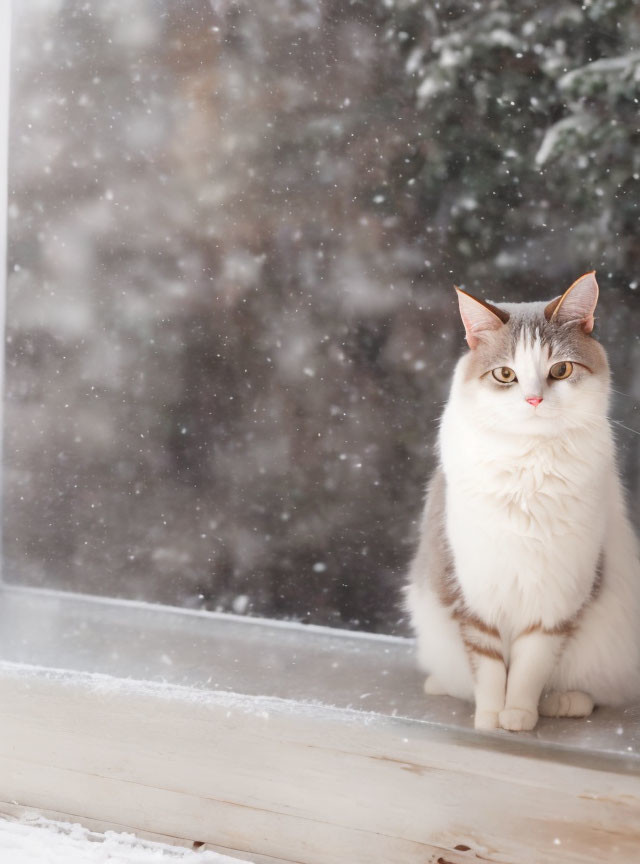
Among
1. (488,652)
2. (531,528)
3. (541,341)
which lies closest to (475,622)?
(488,652)

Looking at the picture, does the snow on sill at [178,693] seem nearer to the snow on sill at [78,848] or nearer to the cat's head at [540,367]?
the snow on sill at [78,848]

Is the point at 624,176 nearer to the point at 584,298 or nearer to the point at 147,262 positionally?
the point at 584,298

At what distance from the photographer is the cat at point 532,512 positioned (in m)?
1.07

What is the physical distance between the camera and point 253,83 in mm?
1621

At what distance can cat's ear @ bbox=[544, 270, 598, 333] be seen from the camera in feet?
3.57

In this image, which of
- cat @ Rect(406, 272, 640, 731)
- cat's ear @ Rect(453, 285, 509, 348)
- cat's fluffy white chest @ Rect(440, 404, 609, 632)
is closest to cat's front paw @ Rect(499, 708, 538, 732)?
cat @ Rect(406, 272, 640, 731)

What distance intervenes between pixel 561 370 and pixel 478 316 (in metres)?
0.14

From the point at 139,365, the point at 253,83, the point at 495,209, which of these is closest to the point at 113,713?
the point at 139,365

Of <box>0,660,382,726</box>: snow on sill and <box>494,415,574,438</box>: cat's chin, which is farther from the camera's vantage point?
<box>0,660,382,726</box>: snow on sill

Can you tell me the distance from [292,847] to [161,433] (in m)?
0.91

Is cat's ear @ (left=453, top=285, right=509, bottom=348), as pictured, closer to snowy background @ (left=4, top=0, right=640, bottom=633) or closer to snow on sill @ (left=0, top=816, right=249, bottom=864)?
snowy background @ (left=4, top=0, right=640, bottom=633)

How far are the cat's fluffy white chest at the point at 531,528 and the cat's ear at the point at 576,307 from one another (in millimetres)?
168

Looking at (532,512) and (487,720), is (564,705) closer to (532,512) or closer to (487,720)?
(487,720)

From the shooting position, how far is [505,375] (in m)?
1.08
